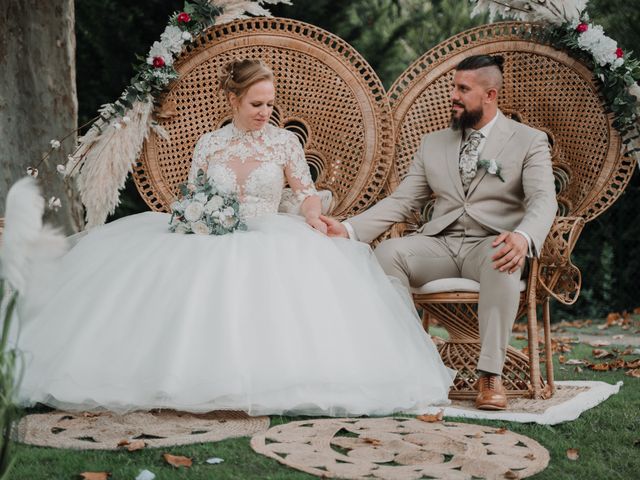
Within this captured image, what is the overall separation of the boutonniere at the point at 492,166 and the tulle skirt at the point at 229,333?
2.88 feet

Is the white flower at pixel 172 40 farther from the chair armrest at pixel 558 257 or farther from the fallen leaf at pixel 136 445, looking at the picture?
the fallen leaf at pixel 136 445

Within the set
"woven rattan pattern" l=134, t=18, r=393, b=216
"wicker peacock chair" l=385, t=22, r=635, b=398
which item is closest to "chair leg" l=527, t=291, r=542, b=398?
"wicker peacock chair" l=385, t=22, r=635, b=398

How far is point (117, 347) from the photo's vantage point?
361 centimetres

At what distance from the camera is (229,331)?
142 inches

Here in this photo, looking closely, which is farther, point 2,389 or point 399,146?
point 399,146

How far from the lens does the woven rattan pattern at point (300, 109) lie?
5027mm

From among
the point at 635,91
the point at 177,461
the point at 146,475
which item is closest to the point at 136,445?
the point at 177,461

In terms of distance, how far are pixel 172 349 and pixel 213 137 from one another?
1699mm

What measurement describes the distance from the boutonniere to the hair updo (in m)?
1.29

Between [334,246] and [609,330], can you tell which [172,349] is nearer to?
[334,246]

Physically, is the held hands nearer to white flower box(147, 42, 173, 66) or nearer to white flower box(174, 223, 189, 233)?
white flower box(174, 223, 189, 233)

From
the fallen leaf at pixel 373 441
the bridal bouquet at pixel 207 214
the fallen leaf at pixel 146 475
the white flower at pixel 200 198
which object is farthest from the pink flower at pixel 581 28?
the fallen leaf at pixel 146 475

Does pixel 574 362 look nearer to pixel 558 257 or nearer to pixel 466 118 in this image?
pixel 558 257

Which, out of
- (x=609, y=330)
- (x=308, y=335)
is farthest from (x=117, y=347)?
(x=609, y=330)
